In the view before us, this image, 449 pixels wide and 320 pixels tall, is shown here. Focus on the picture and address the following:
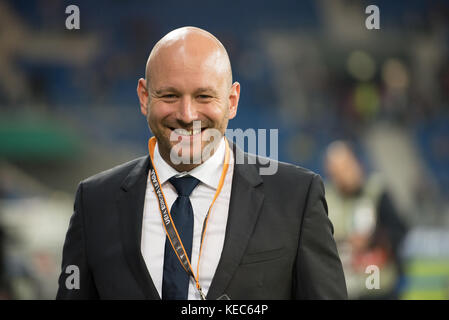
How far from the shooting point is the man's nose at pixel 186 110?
117 cm

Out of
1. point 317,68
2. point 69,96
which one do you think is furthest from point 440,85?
point 69,96

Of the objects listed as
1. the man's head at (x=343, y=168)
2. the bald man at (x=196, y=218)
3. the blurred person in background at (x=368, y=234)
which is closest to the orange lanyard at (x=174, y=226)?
the bald man at (x=196, y=218)

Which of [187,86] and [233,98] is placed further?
[233,98]

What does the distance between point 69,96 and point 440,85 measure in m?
3.34

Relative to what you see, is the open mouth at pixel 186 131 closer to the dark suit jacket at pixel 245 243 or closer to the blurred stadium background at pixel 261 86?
the dark suit jacket at pixel 245 243

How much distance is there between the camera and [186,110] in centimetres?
117

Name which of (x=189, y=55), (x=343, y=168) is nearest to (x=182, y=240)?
(x=189, y=55)

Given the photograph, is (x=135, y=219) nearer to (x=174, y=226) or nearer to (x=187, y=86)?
(x=174, y=226)

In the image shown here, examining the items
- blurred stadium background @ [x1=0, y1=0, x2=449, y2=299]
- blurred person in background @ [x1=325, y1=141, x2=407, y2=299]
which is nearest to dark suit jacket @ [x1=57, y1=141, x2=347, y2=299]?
blurred person in background @ [x1=325, y1=141, x2=407, y2=299]

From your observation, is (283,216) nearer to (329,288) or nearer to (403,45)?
(329,288)

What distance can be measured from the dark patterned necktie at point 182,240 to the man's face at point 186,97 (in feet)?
Result: 0.32

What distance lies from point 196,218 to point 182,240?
64mm

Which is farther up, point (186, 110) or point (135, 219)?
point (186, 110)

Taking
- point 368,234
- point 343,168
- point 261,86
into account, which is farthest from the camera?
point 261,86
